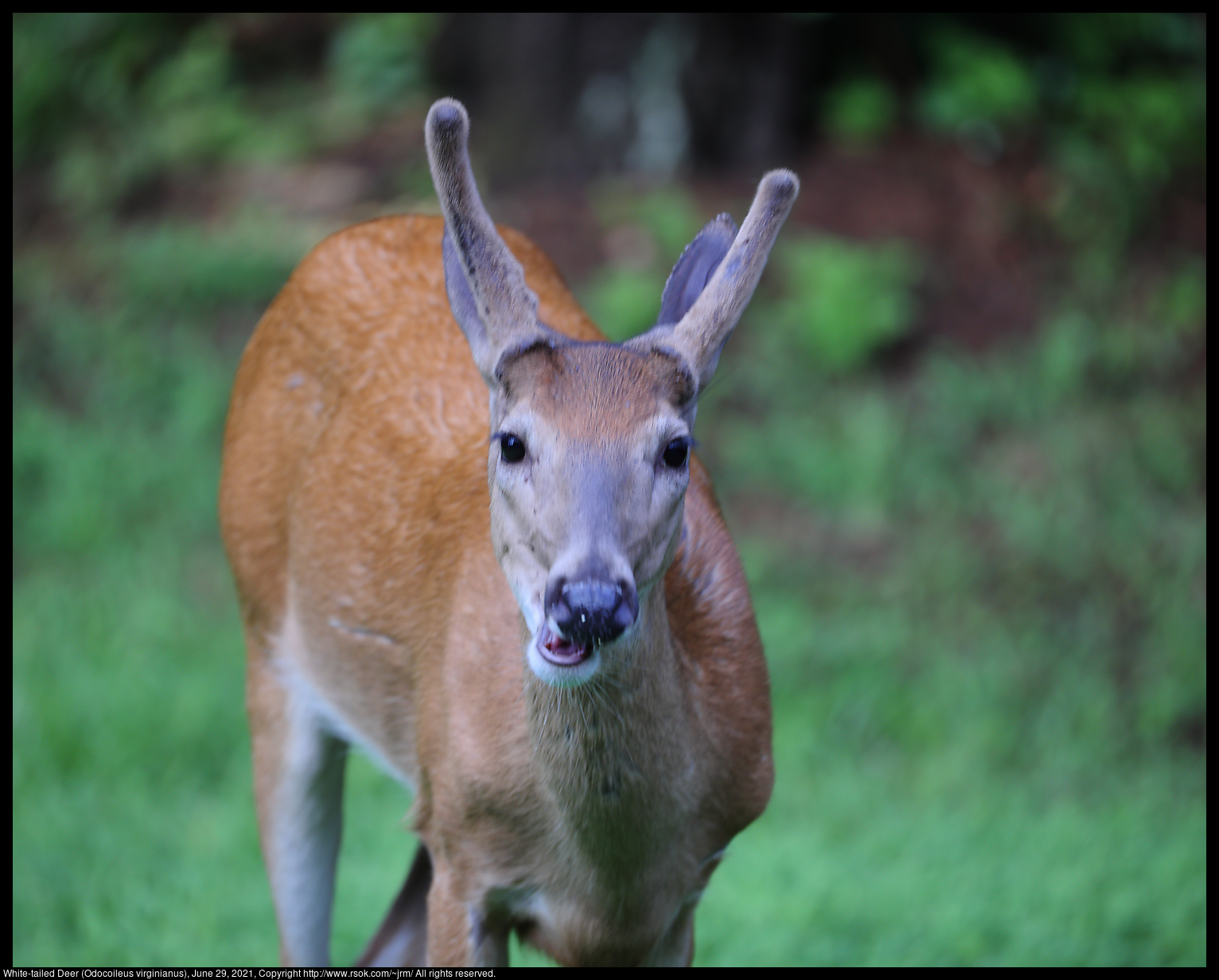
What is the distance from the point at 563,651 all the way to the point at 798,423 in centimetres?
→ 576

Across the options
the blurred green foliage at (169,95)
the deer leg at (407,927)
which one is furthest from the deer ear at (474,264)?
the blurred green foliage at (169,95)

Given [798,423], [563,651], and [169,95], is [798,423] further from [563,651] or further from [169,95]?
[563,651]

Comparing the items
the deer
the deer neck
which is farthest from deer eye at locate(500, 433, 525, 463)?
the deer neck

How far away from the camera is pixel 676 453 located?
112 inches

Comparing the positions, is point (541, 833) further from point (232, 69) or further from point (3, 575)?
point (232, 69)

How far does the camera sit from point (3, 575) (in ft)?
23.5

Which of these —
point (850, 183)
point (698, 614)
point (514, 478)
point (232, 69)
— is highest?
point (232, 69)

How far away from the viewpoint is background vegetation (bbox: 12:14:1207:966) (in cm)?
573

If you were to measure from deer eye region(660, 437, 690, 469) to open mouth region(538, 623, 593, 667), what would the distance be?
1.40ft

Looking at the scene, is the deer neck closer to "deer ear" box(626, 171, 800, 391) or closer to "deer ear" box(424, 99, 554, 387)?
"deer ear" box(626, 171, 800, 391)

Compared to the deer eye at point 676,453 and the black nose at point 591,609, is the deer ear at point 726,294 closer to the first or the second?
the deer eye at point 676,453

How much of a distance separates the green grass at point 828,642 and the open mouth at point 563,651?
274 cm
